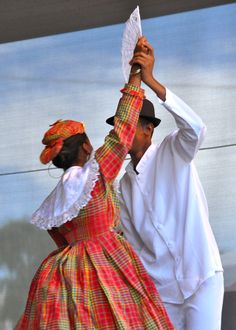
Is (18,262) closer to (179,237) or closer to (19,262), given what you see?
(19,262)

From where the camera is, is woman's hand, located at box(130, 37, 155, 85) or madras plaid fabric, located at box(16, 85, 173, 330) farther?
woman's hand, located at box(130, 37, 155, 85)

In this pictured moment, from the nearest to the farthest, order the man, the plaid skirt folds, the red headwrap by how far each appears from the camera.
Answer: the plaid skirt folds, the red headwrap, the man

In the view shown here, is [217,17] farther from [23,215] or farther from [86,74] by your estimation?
[23,215]

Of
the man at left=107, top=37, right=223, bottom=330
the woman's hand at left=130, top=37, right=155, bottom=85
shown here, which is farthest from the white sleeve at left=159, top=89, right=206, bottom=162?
the woman's hand at left=130, top=37, right=155, bottom=85

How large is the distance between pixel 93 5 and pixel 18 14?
407mm

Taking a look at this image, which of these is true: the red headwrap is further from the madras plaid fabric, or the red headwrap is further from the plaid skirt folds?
the plaid skirt folds

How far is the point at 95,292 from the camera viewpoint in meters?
2.52

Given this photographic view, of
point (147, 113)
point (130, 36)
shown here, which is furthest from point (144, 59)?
point (147, 113)

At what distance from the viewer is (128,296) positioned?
8.36 feet

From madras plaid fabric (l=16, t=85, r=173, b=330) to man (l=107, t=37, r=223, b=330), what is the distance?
0.86ft

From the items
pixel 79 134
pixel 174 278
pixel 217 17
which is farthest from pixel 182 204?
pixel 217 17

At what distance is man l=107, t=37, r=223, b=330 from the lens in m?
2.86

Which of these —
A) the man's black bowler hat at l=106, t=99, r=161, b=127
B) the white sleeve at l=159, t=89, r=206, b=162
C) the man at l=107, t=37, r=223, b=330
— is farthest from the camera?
the man's black bowler hat at l=106, t=99, r=161, b=127

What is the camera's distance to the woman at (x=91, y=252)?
2498mm
